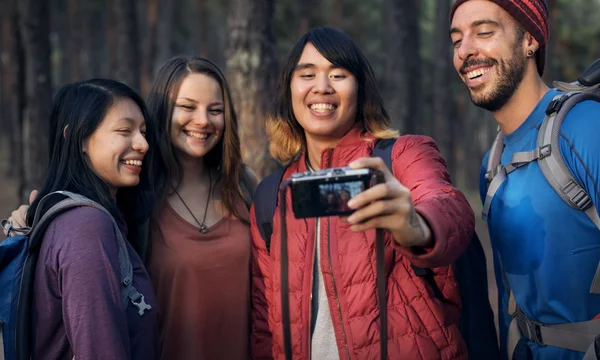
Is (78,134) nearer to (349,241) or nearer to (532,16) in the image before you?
(349,241)

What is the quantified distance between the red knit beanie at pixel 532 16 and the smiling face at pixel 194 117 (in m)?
1.63

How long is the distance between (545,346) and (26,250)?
2329mm

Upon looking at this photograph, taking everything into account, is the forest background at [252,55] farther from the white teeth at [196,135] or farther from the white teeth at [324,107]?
the white teeth at [196,135]

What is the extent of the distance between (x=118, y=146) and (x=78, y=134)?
0.63 feet

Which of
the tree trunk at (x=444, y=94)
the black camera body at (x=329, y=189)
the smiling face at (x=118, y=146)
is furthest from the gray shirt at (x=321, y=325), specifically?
the tree trunk at (x=444, y=94)

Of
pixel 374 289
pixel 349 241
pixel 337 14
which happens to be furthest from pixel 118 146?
pixel 337 14

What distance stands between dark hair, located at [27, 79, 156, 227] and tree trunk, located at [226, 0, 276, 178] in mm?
3595

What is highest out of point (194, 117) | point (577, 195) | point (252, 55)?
point (252, 55)

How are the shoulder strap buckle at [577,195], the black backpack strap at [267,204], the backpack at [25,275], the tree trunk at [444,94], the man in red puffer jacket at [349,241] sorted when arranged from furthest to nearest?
1. the tree trunk at [444,94]
2. the black backpack strap at [267,204]
3. the shoulder strap buckle at [577,195]
4. the backpack at [25,275]
5. the man in red puffer jacket at [349,241]

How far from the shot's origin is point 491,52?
3420mm

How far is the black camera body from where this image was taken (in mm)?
2295

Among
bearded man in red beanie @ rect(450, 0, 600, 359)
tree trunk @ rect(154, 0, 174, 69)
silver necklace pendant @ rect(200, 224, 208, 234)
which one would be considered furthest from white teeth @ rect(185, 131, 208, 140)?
tree trunk @ rect(154, 0, 174, 69)

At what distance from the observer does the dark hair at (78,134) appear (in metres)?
3.28

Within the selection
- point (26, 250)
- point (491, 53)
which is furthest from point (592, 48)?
point (26, 250)
